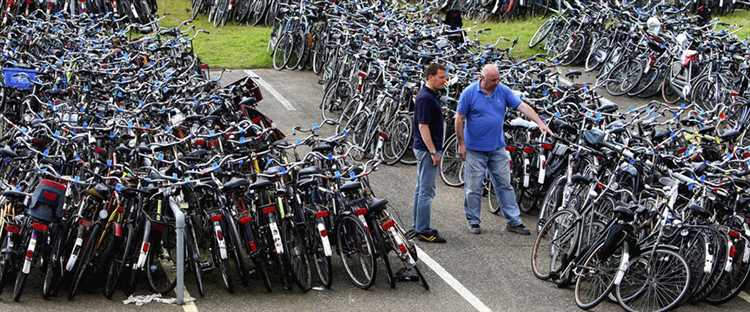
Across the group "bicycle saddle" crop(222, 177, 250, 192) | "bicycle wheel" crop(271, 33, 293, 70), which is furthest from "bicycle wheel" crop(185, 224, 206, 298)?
"bicycle wheel" crop(271, 33, 293, 70)

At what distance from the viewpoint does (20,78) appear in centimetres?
1259

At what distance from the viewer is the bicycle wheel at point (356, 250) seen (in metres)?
8.91

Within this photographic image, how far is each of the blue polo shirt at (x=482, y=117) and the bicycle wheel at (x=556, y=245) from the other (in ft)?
3.33

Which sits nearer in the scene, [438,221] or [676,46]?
[438,221]

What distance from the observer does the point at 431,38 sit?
1554 cm

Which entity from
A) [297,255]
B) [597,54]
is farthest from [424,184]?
[597,54]

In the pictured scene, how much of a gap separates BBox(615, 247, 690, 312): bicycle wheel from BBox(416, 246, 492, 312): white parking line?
1.01 m

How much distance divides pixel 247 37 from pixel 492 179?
37.8 ft

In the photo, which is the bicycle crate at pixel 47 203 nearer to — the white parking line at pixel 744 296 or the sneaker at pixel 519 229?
the sneaker at pixel 519 229

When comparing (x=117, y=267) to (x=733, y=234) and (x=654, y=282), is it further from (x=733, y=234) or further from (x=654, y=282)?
(x=733, y=234)

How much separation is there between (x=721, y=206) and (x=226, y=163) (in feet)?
12.3

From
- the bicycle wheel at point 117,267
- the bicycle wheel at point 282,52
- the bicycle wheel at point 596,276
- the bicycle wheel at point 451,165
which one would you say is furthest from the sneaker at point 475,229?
the bicycle wheel at point 282,52

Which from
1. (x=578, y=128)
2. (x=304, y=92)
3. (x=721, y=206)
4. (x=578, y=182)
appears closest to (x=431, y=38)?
(x=304, y=92)

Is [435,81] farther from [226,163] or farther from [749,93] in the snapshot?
[749,93]
